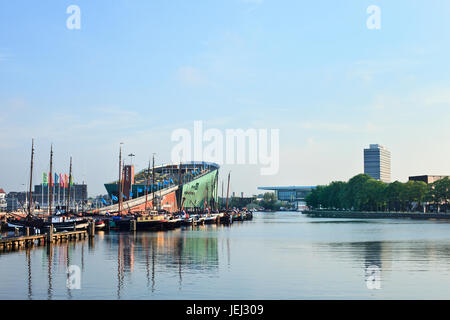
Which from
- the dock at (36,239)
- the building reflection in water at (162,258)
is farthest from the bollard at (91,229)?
the building reflection in water at (162,258)

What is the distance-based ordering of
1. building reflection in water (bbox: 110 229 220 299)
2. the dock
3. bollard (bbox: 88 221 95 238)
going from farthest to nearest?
bollard (bbox: 88 221 95 238), the dock, building reflection in water (bbox: 110 229 220 299)

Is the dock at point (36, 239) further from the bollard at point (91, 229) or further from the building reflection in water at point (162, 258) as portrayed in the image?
the building reflection in water at point (162, 258)

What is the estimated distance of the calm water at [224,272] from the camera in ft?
125

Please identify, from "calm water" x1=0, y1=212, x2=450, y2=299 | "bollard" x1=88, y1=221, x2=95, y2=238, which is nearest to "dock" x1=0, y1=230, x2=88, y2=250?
"bollard" x1=88, y1=221, x2=95, y2=238

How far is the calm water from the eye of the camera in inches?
1500

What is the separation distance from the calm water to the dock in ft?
9.52

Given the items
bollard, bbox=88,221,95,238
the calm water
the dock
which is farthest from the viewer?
bollard, bbox=88,221,95,238

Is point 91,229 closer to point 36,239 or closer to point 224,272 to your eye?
point 36,239

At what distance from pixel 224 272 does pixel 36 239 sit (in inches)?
1409

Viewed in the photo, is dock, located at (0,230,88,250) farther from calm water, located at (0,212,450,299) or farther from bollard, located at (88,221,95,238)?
calm water, located at (0,212,450,299)

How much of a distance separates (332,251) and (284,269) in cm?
1963
